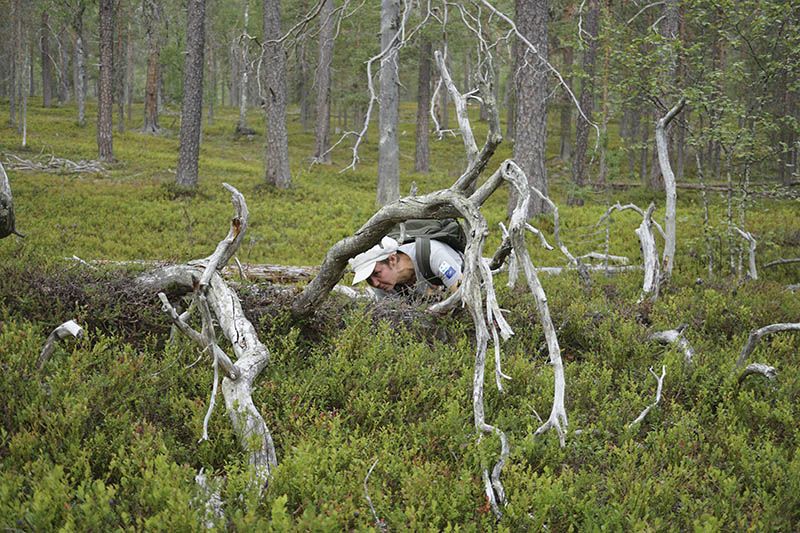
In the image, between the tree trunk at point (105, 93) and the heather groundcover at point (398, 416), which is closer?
the heather groundcover at point (398, 416)

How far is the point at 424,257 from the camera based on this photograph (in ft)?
17.1

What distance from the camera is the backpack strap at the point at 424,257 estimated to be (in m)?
5.09

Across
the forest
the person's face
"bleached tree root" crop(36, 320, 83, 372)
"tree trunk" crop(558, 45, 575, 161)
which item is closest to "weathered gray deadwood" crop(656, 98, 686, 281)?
the forest

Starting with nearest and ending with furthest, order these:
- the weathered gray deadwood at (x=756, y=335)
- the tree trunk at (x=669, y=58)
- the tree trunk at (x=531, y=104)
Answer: the weathered gray deadwood at (x=756, y=335)
the tree trunk at (x=669, y=58)
the tree trunk at (x=531, y=104)

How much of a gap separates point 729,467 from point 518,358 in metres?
1.60

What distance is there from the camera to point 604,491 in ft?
10.2

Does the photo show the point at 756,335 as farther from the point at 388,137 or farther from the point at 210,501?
the point at 388,137

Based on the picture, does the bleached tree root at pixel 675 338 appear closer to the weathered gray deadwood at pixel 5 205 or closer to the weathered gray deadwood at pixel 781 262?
the weathered gray deadwood at pixel 781 262

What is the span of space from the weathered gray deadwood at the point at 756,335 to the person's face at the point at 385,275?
3.04 metres

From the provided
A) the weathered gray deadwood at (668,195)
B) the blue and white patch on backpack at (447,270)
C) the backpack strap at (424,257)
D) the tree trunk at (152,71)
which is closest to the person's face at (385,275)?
the backpack strap at (424,257)

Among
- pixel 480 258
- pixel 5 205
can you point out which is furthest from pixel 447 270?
pixel 5 205

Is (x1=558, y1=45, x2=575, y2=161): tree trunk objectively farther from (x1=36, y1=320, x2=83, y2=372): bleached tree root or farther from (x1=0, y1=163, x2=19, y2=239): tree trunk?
(x1=36, y1=320, x2=83, y2=372): bleached tree root

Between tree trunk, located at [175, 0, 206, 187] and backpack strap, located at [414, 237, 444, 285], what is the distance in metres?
11.0

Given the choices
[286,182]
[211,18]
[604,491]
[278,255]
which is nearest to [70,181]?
[286,182]
